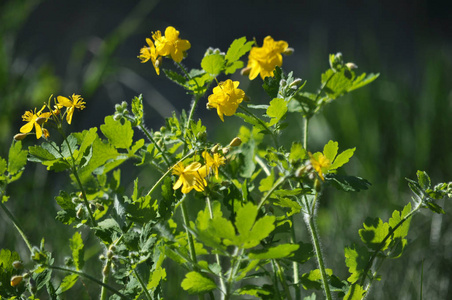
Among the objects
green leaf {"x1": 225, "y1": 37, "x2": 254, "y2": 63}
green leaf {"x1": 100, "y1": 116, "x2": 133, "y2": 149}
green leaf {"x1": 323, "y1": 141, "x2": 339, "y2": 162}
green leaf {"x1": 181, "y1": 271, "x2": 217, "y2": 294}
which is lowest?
green leaf {"x1": 181, "y1": 271, "x2": 217, "y2": 294}

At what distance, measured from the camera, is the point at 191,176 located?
0.68 m

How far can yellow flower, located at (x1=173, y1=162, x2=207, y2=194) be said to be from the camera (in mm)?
669

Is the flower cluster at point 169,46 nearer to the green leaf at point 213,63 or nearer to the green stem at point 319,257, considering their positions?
the green leaf at point 213,63

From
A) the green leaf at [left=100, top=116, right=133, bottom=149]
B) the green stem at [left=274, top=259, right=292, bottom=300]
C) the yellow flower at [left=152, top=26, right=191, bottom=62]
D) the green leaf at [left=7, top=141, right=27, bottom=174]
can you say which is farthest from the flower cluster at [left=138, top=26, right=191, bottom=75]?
the green stem at [left=274, top=259, right=292, bottom=300]

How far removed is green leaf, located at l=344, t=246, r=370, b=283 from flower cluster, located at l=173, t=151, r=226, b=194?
23cm

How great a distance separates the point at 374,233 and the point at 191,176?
283 millimetres

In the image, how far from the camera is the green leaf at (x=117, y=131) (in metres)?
0.75

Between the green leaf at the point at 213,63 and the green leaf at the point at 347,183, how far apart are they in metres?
0.24

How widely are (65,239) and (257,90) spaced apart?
1.54 metres

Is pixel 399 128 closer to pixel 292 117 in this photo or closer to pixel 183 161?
pixel 292 117

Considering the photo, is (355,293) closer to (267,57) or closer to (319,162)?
(319,162)

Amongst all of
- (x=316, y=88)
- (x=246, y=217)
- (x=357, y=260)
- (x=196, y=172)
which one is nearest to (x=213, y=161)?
(x=196, y=172)

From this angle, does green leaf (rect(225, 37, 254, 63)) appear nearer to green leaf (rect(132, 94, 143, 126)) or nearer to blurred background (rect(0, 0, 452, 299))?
green leaf (rect(132, 94, 143, 126))

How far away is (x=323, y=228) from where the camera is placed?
200cm
